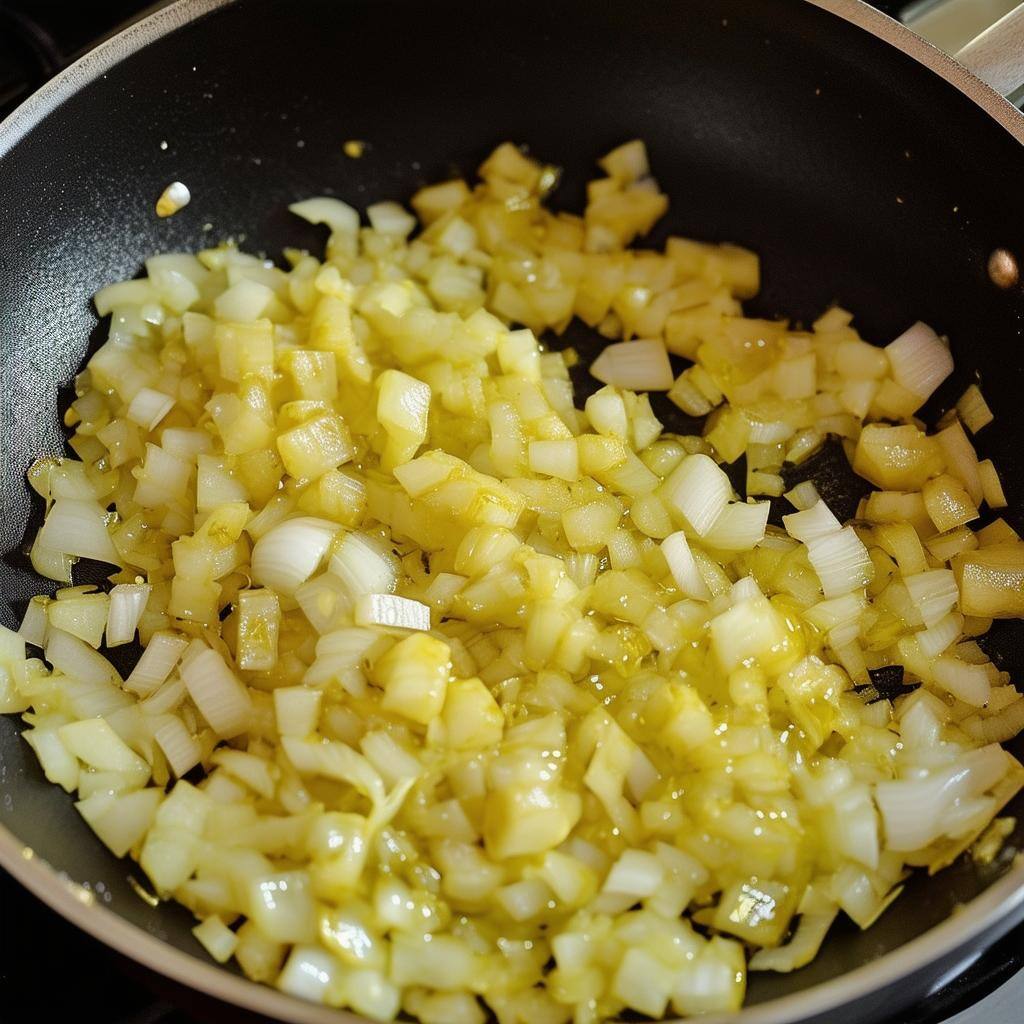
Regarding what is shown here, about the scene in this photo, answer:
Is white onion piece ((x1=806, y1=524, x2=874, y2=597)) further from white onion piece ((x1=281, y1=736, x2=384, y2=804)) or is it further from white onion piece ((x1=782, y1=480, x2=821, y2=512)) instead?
white onion piece ((x1=281, y1=736, x2=384, y2=804))

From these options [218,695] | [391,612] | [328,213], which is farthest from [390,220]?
[218,695]

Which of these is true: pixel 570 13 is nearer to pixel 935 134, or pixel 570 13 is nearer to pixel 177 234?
pixel 935 134

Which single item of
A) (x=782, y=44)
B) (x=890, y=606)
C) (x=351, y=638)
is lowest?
(x=351, y=638)

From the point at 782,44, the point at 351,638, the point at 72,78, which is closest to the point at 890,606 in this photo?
the point at 351,638

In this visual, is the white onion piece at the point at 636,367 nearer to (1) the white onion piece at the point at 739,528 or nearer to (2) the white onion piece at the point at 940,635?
(1) the white onion piece at the point at 739,528

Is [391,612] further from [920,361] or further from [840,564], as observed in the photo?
[920,361]

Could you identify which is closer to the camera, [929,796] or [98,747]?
[929,796]
